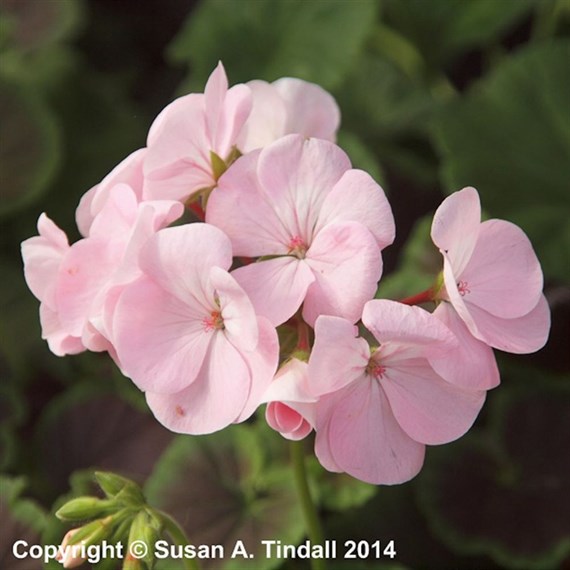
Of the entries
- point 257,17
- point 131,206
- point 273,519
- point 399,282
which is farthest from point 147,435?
point 257,17

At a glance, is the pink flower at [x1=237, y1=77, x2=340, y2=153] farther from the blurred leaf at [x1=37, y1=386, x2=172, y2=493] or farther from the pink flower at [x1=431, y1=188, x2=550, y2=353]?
the blurred leaf at [x1=37, y1=386, x2=172, y2=493]

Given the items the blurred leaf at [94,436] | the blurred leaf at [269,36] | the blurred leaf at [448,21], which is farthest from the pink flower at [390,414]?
the blurred leaf at [448,21]

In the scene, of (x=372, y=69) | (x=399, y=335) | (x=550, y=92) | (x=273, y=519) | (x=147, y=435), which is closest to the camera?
(x=399, y=335)

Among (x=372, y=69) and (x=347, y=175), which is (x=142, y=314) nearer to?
(x=347, y=175)

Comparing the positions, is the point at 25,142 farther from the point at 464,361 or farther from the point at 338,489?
the point at 464,361

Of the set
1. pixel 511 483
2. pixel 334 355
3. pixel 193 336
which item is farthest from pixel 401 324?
pixel 511 483

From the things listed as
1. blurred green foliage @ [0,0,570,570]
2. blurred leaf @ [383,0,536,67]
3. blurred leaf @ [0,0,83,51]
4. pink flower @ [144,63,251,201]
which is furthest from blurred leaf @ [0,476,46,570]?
blurred leaf @ [383,0,536,67]
